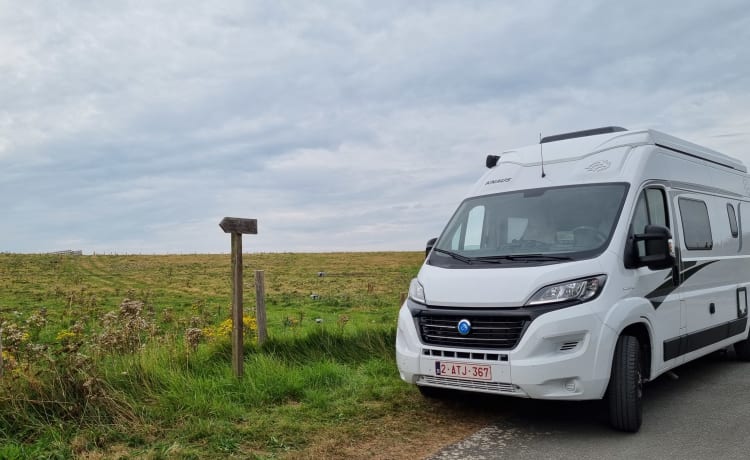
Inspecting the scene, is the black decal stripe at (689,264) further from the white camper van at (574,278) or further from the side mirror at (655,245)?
the side mirror at (655,245)

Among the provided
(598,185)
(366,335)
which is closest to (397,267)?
(366,335)

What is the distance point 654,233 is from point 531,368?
175cm

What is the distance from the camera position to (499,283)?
5.43 meters

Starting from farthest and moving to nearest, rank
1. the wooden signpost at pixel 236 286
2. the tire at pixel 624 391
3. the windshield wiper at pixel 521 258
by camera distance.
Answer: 1. the wooden signpost at pixel 236 286
2. the windshield wiper at pixel 521 258
3. the tire at pixel 624 391

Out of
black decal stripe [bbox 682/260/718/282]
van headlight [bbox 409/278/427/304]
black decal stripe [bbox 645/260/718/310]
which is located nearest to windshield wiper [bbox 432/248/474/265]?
van headlight [bbox 409/278/427/304]

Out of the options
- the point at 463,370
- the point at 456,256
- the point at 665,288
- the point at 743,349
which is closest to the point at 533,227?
the point at 456,256

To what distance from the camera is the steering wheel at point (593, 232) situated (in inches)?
222

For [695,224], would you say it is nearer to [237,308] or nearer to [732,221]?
[732,221]

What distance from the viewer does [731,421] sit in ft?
19.3

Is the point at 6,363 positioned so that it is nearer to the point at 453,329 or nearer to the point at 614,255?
the point at 453,329

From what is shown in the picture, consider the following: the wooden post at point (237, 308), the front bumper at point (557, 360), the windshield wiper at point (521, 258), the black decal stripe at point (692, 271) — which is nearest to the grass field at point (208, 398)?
the wooden post at point (237, 308)

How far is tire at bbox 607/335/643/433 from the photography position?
5.34 m

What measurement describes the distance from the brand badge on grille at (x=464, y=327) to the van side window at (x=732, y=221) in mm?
5175

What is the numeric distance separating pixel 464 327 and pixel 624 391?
149 cm
